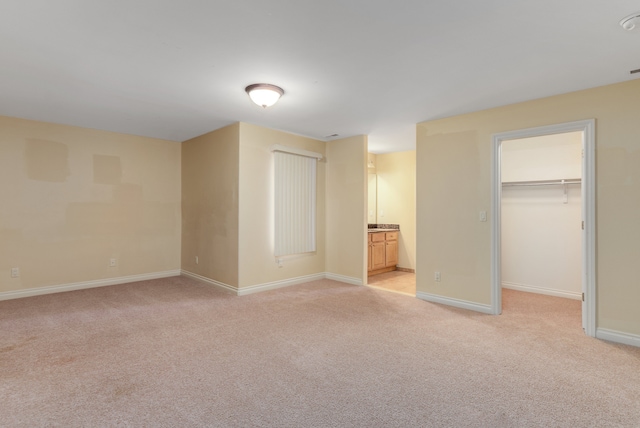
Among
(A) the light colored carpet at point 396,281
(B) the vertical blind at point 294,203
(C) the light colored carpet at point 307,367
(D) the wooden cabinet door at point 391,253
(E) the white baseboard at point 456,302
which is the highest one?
(B) the vertical blind at point 294,203

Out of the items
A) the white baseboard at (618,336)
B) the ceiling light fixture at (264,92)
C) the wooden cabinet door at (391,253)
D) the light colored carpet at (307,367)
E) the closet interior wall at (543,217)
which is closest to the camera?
the light colored carpet at (307,367)

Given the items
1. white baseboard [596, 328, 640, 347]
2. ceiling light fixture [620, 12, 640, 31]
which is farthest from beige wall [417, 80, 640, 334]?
ceiling light fixture [620, 12, 640, 31]

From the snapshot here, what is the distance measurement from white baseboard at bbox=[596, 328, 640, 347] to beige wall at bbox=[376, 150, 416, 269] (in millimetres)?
3613

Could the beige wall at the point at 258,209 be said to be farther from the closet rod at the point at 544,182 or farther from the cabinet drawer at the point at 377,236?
the closet rod at the point at 544,182

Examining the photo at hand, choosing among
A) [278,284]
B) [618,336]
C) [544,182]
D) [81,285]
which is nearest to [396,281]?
[278,284]

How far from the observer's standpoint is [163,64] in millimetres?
2832

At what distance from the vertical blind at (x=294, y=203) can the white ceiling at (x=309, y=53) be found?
1.30 meters

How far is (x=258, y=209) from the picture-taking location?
16.4 ft

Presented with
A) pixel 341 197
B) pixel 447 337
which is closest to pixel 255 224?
pixel 341 197

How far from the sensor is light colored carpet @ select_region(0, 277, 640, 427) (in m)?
1.99

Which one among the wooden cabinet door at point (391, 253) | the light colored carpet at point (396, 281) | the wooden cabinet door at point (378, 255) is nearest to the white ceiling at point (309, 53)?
the light colored carpet at point (396, 281)

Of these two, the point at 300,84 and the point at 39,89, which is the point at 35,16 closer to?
the point at 39,89

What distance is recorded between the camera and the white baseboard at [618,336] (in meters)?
3.03

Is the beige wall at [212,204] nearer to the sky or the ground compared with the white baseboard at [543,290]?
nearer to the sky
